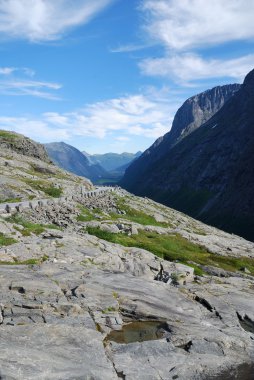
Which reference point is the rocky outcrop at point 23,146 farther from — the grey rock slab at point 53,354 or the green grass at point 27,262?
the grey rock slab at point 53,354

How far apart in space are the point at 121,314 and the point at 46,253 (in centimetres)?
1078

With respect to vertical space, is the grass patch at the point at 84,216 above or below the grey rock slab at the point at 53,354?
above

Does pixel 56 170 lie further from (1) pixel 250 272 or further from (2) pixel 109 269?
(2) pixel 109 269

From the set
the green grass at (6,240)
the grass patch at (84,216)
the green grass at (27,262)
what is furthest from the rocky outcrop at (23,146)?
the green grass at (27,262)

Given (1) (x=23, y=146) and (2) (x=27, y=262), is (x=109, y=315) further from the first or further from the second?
(1) (x=23, y=146)

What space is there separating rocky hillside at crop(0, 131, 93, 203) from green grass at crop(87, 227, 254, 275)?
20130mm

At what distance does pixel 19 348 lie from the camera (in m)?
17.2

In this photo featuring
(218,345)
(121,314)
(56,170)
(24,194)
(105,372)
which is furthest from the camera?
(56,170)

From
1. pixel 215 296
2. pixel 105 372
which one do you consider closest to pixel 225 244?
pixel 215 296

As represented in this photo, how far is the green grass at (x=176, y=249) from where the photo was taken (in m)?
46.9

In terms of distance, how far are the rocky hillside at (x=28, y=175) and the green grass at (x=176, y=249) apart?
2013 cm

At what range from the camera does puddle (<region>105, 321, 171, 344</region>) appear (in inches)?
831

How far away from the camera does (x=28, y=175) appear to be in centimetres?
9131

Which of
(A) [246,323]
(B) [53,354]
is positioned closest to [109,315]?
(B) [53,354]
